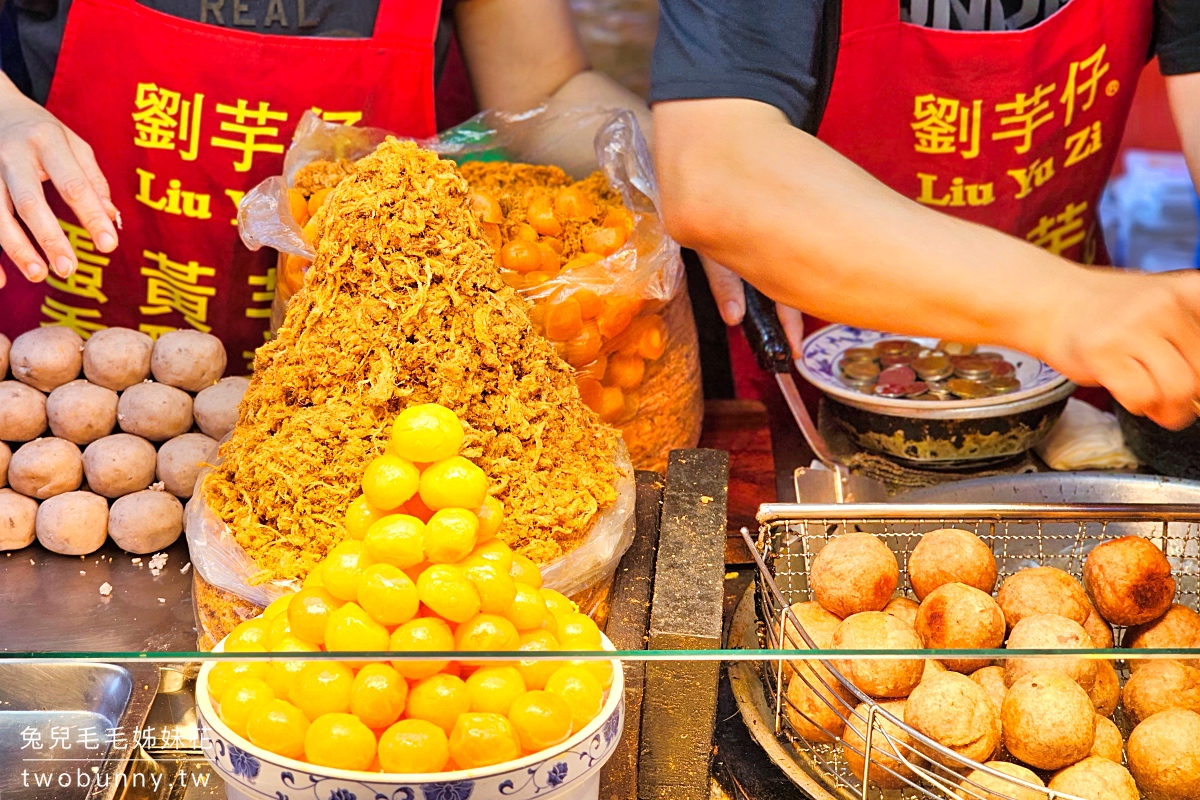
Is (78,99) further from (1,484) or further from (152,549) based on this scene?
(152,549)

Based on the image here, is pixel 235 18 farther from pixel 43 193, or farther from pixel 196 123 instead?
pixel 43 193

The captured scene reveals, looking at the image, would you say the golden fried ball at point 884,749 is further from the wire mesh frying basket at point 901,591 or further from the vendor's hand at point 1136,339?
the vendor's hand at point 1136,339

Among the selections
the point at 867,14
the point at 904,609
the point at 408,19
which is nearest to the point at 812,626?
the point at 904,609

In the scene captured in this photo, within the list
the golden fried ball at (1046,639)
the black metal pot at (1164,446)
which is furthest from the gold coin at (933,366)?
the golden fried ball at (1046,639)

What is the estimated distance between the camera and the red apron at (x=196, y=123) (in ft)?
6.10

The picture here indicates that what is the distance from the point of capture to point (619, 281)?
1461 millimetres

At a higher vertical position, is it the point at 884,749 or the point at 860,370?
the point at 884,749

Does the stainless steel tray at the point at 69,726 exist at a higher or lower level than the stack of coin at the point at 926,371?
higher

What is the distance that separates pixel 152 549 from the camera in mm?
1313

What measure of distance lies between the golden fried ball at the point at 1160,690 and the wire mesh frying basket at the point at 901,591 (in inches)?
0.6

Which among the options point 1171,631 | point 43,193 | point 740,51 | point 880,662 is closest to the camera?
point 880,662

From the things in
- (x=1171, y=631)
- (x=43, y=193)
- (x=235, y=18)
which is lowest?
(x=1171, y=631)

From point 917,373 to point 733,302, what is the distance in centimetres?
31

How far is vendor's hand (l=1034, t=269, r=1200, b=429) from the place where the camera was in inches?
36.5
